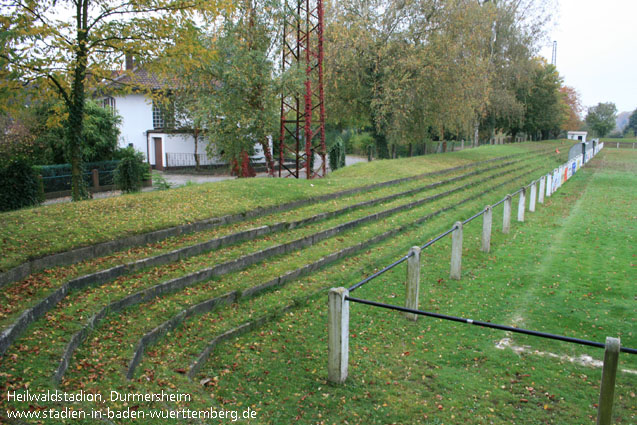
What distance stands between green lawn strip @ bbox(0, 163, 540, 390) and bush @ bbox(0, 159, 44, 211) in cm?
898

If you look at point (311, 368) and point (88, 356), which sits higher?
point (88, 356)

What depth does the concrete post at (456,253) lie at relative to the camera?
8.90m

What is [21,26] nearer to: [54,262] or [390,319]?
[54,262]

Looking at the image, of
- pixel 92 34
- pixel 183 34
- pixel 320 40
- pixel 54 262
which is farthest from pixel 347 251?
pixel 320 40

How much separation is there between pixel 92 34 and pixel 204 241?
634 centimetres

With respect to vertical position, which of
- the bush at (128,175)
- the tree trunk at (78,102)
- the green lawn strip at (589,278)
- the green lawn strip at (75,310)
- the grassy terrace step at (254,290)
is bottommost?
the green lawn strip at (589,278)

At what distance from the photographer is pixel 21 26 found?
9906 mm

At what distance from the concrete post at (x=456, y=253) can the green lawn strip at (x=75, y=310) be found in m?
5.13

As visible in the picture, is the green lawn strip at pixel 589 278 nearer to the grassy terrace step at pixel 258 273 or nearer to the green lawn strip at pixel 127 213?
the grassy terrace step at pixel 258 273

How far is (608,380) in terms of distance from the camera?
13.2ft

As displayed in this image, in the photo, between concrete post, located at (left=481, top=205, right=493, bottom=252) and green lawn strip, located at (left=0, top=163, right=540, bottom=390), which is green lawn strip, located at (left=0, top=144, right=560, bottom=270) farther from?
concrete post, located at (left=481, top=205, right=493, bottom=252)

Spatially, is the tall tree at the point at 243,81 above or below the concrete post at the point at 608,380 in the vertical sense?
above

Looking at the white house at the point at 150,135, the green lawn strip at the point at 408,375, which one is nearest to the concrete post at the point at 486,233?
the green lawn strip at the point at 408,375

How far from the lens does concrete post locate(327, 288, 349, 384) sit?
205 inches
